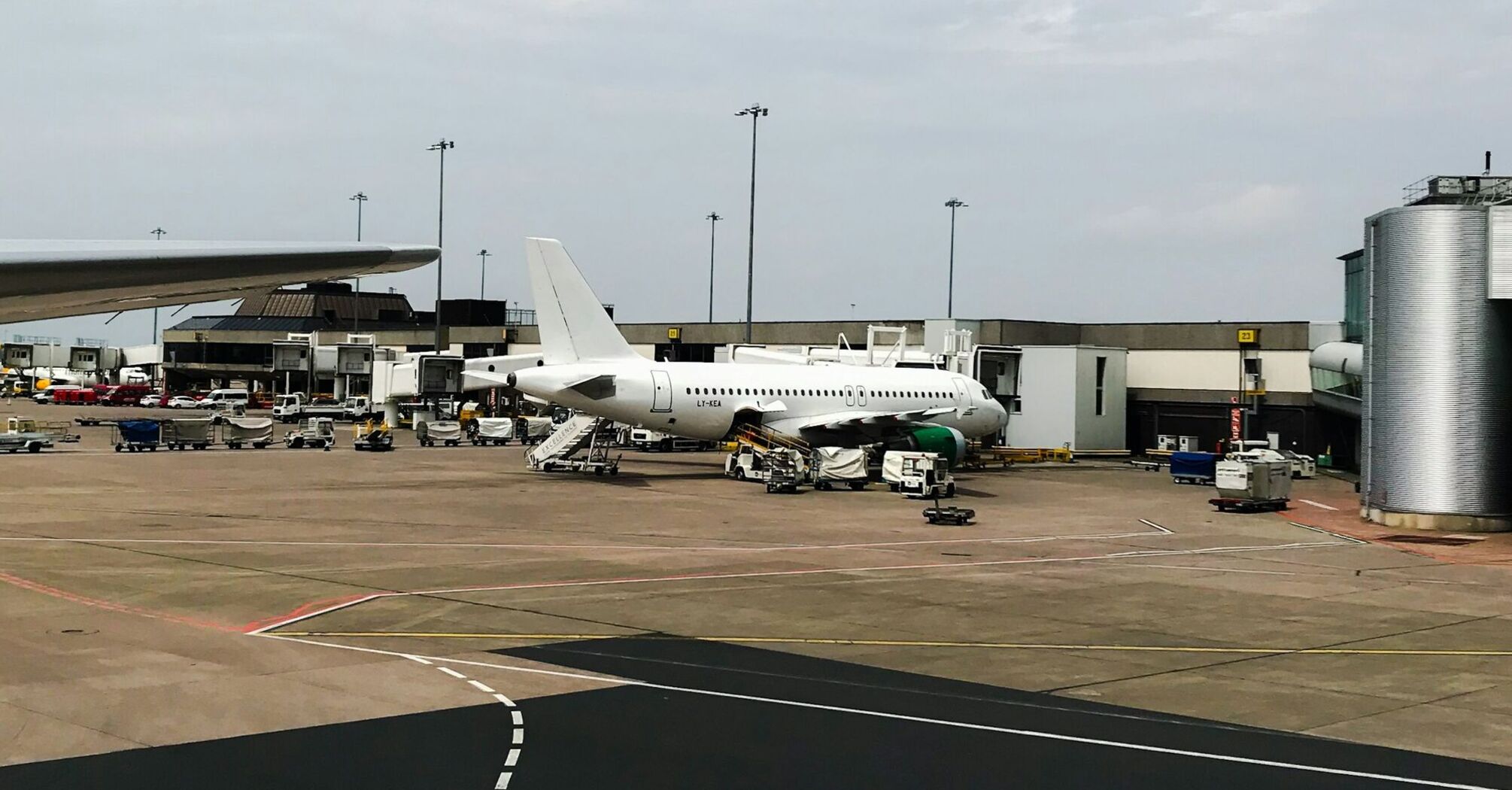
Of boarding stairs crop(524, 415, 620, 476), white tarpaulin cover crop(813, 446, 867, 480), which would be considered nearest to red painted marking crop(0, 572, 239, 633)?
→ boarding stairs crop(524, 415, 620, 476)

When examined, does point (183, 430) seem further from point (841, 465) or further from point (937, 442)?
point (937, 442)

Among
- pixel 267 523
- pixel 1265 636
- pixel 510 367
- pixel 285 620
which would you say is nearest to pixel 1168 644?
pixel 1265 636

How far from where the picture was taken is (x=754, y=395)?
56562mm

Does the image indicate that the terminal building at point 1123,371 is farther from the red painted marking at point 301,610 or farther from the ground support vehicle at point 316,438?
the red painted marking at point 301,610

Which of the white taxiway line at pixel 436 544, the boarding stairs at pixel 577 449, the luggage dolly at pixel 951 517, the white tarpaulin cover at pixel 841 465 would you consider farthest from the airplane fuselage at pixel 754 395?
the white taxiway line at pixel 436 544

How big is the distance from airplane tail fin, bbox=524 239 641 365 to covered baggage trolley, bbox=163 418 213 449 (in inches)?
953

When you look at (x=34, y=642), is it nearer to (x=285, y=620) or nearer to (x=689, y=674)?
(x=285, y=620)

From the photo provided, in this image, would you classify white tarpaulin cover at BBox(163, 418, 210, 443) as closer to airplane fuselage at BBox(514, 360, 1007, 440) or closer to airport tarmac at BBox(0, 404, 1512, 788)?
airplane fuselage at BBox(514, 360, 1007, 440)

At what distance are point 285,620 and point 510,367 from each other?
159 feet

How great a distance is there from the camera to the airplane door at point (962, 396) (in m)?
64.2

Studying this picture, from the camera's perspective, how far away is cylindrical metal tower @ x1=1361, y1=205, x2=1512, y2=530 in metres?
40.2

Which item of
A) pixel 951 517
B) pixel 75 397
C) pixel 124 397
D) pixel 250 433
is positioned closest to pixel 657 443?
pixel 250 433

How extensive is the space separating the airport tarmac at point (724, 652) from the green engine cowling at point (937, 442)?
16.3 meters

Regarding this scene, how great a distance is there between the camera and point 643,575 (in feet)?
92.1
